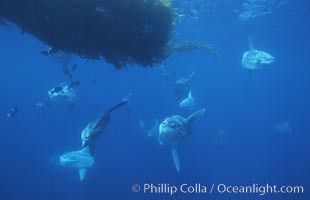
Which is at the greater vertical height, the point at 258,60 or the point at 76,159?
the point at 258,60

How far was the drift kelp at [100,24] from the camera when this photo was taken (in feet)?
21.5

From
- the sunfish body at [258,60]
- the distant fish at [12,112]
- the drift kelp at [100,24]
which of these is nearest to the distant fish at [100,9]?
the drift kelp at [100,24]

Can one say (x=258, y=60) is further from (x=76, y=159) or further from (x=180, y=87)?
(x=76, y=159)

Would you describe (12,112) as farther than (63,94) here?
Yes

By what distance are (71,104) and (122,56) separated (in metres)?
7.05

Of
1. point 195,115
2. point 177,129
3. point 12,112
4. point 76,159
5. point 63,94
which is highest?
point 63,94

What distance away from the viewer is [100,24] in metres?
6.96

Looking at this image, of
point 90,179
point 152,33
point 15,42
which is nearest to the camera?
point 152,33

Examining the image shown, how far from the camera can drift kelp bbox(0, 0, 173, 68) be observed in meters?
6.55

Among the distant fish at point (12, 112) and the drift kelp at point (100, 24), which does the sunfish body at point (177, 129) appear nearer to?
the drift kelp at point (100, 24)

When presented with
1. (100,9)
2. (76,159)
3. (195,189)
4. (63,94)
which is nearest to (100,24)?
(100,9)

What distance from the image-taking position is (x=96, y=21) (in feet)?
22.5

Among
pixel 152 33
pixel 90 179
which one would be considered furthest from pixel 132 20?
pixel 90 179

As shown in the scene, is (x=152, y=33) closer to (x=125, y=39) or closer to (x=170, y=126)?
(x=125, y=39)
